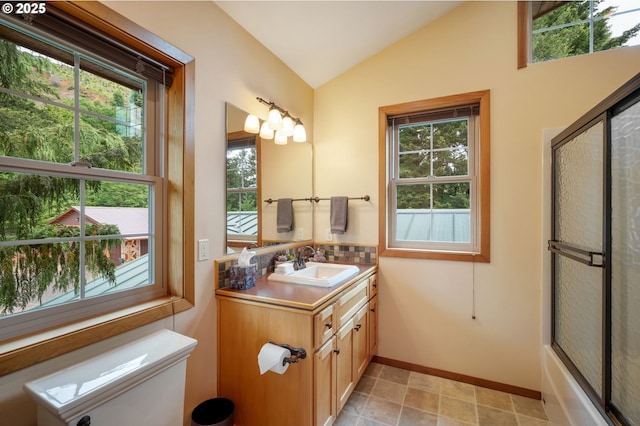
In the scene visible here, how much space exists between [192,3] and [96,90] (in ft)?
2.30

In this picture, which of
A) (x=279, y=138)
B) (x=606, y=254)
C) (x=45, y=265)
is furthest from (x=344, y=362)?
(x=279, y=138)

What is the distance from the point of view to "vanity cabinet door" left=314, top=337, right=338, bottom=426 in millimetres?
1423

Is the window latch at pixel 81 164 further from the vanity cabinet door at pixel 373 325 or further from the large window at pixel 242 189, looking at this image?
the vanity cabinet door at pixel 373 325

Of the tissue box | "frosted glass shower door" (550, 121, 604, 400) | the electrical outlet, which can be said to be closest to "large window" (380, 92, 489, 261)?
"frosted glass shower door" (550, 121, 604, 400)

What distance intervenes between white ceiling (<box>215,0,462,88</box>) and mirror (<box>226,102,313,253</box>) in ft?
2.00

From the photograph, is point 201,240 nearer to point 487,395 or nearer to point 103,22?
point 103,22

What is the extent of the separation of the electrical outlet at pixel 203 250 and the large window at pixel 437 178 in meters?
1.46

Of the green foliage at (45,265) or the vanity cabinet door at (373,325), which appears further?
the vanity cabinet door at (373,325)

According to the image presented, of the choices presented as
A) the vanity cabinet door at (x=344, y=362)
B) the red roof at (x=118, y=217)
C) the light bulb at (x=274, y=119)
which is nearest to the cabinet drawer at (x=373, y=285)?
the vanity cabinet door at (x=344, y=362)

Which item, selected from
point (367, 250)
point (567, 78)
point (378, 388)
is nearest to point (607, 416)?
point (378, 388)

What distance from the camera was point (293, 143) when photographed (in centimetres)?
242

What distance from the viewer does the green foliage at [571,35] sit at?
192cm

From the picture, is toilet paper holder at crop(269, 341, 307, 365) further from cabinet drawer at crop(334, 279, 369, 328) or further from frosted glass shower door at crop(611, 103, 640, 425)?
frosted glass shower door at crop(611, 103, 640, 425)

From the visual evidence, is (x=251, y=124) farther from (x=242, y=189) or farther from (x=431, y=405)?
(x=431, y=405)
